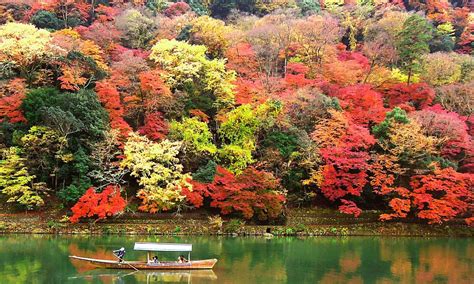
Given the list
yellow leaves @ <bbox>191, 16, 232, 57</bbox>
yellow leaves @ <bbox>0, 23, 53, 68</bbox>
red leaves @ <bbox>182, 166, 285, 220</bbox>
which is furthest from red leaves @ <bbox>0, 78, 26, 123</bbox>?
yellow leaves @ <bbox>191, 16, 232, 57</bbox>

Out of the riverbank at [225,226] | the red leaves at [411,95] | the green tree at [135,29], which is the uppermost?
the green tree at [135,29]

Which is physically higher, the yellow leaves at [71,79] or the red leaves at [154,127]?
the yellow leaves at [71,79]

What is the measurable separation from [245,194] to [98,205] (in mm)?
10788

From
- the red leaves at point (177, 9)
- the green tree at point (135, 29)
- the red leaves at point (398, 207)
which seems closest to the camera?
the red leaves at point (398, 207)

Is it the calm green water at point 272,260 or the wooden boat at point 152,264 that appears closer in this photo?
the calm green water at point 272,260

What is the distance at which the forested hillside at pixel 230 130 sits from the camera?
110 ft

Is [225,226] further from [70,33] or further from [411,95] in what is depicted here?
[70,33]

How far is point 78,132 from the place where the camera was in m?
35.8

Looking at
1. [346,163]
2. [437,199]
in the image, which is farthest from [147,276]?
[437,199]

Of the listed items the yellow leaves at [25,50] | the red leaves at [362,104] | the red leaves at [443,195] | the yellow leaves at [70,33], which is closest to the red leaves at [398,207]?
the red leaves at [443,195]

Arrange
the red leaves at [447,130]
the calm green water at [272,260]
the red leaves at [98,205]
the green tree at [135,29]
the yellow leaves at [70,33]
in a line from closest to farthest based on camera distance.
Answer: the calm green water at [272,260] < the red leaves at [98,205] < the red leaves at [447,130] < the yellow leaves at [70,33] < the green tree at [135,29]

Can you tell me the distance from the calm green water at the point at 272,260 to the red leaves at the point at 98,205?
1.88 meters

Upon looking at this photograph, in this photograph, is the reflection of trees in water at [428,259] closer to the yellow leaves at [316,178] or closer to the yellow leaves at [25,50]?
the yellow leaves at [316,178]

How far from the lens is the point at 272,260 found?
2423 cm
